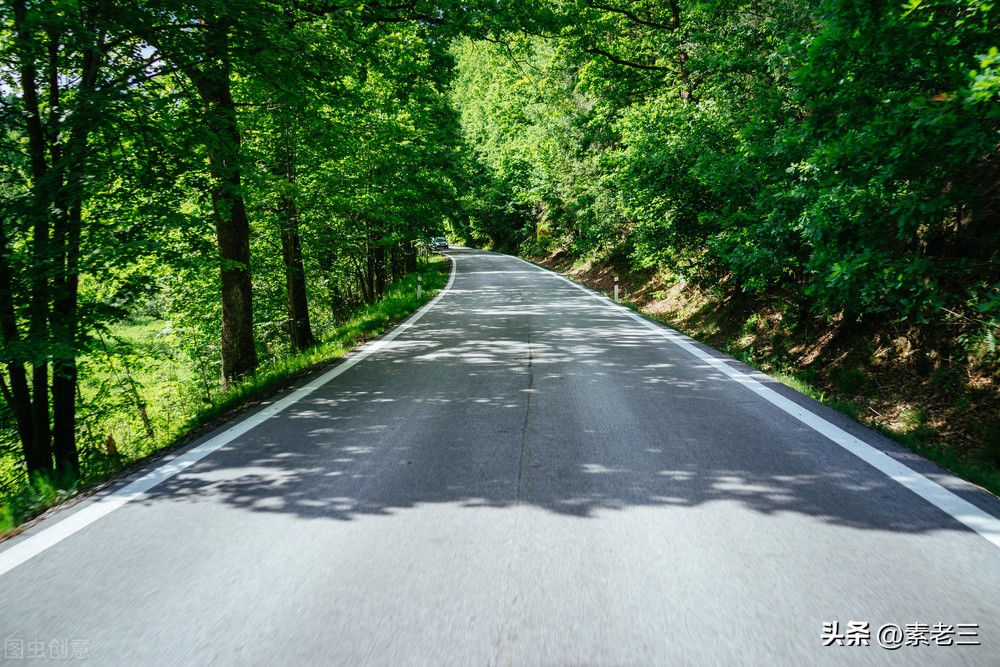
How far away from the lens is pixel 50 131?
4.92 metres

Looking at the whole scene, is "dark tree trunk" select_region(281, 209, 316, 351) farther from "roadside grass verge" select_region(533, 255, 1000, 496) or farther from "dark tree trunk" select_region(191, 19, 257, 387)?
"roadside grass verge" select_region(533, 255, 1000, 496)

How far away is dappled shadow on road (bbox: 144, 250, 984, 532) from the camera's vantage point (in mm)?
3312

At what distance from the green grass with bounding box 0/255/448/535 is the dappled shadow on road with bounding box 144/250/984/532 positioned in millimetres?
800

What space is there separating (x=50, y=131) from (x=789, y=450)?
6.91 m

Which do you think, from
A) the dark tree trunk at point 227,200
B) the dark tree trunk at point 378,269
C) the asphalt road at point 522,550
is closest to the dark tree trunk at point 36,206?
the dark tree trunk at point 227,200

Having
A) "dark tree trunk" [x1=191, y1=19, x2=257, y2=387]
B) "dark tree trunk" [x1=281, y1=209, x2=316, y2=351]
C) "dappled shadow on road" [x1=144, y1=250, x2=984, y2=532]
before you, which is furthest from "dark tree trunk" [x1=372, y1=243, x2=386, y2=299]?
"dappled shadow on road" [x1=144, y1=250, x2=984, y2=532]

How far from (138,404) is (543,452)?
30.4 feet

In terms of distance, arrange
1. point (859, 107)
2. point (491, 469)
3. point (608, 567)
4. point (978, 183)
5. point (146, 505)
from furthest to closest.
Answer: point (978, 183) → point (859, 107) → point (491, 469) → point (146, 505) → point (608, 567)

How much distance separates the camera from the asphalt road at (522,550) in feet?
7.06

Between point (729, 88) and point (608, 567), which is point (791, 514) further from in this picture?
point (729, 88)

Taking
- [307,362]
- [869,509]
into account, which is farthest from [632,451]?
[307,362]

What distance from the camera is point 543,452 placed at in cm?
411

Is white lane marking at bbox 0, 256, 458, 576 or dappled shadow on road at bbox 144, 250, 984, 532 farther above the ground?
white lane marking at bbox 0, 256, 458, 576

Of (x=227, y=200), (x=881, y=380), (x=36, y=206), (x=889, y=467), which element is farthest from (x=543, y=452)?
(x=227, y=200)
